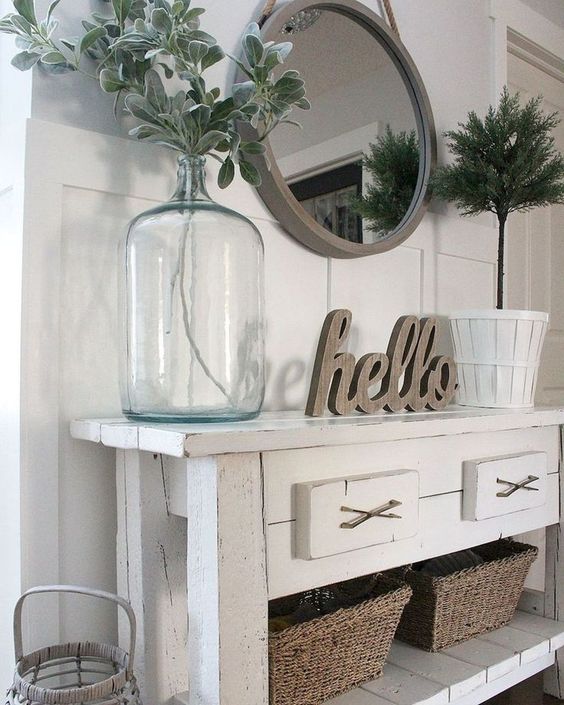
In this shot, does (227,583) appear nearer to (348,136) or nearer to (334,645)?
(334,645)

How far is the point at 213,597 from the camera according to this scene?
85 centimetres

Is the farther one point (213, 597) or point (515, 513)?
point (515, 513)

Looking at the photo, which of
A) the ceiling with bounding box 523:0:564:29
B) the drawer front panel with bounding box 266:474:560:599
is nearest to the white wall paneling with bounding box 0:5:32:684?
the drawer front panel with bounding box 266:474:560:599

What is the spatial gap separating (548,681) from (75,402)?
1.18 meters

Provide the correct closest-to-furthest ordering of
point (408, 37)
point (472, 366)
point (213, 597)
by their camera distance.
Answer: point (213, 597) → point (472, 366) → point (408, 37)

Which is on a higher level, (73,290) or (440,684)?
(73,290)

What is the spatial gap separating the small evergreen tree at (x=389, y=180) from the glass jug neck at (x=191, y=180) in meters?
0.41

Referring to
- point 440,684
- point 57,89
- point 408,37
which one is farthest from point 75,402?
point 408,37

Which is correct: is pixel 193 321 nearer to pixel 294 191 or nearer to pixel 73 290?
pixel 73 290

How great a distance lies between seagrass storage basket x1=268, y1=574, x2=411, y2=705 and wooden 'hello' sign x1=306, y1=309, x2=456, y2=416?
32 centimetres

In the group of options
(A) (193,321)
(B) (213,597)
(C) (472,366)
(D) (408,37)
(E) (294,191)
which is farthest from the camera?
(D) (408,37)

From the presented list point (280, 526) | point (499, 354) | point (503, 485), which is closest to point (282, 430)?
point (280, 526)

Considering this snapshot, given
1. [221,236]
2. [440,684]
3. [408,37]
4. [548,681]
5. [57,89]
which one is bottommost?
[548,681]

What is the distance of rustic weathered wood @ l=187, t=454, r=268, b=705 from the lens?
0.84m
